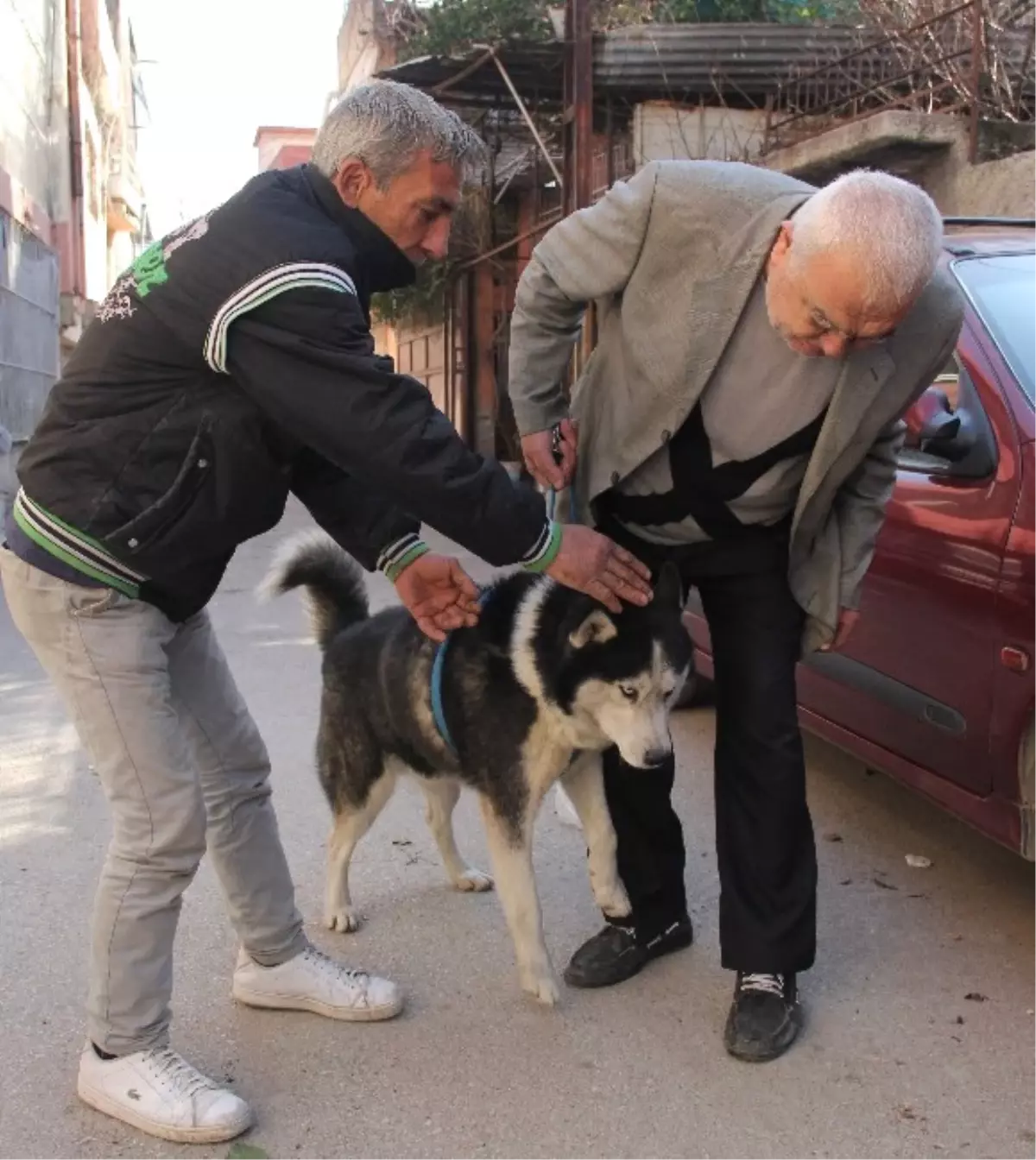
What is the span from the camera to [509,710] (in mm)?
2883

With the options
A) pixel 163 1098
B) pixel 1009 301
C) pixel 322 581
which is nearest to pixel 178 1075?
pixel 163 1098

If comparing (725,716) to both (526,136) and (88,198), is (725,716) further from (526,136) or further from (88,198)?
(88,198)

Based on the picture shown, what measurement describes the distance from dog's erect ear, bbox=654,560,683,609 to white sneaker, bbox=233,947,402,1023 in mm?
1146

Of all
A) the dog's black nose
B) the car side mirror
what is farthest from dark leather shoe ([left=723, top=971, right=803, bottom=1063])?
the car side mirror

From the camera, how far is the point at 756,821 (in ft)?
9.22

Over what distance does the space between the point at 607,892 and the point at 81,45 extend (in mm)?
19709

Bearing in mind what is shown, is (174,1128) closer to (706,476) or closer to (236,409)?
(236,409)

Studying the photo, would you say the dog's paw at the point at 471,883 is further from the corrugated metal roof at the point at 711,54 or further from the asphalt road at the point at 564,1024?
the corrugated metal roof at the point at 711,54

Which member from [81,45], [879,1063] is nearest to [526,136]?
[81,45]

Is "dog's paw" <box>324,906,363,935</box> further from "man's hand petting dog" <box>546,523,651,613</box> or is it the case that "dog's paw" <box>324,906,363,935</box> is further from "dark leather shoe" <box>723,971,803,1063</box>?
"man's hand petting dog" <box>546,523,651,613</box>

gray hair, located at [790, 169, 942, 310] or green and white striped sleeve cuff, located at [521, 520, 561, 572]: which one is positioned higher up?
gray hair, located at [790, 169, 942, 310]

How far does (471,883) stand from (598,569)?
150 cm

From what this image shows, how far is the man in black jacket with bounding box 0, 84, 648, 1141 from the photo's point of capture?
6.93 ft

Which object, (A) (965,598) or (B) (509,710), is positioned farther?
(A) (965,598)
